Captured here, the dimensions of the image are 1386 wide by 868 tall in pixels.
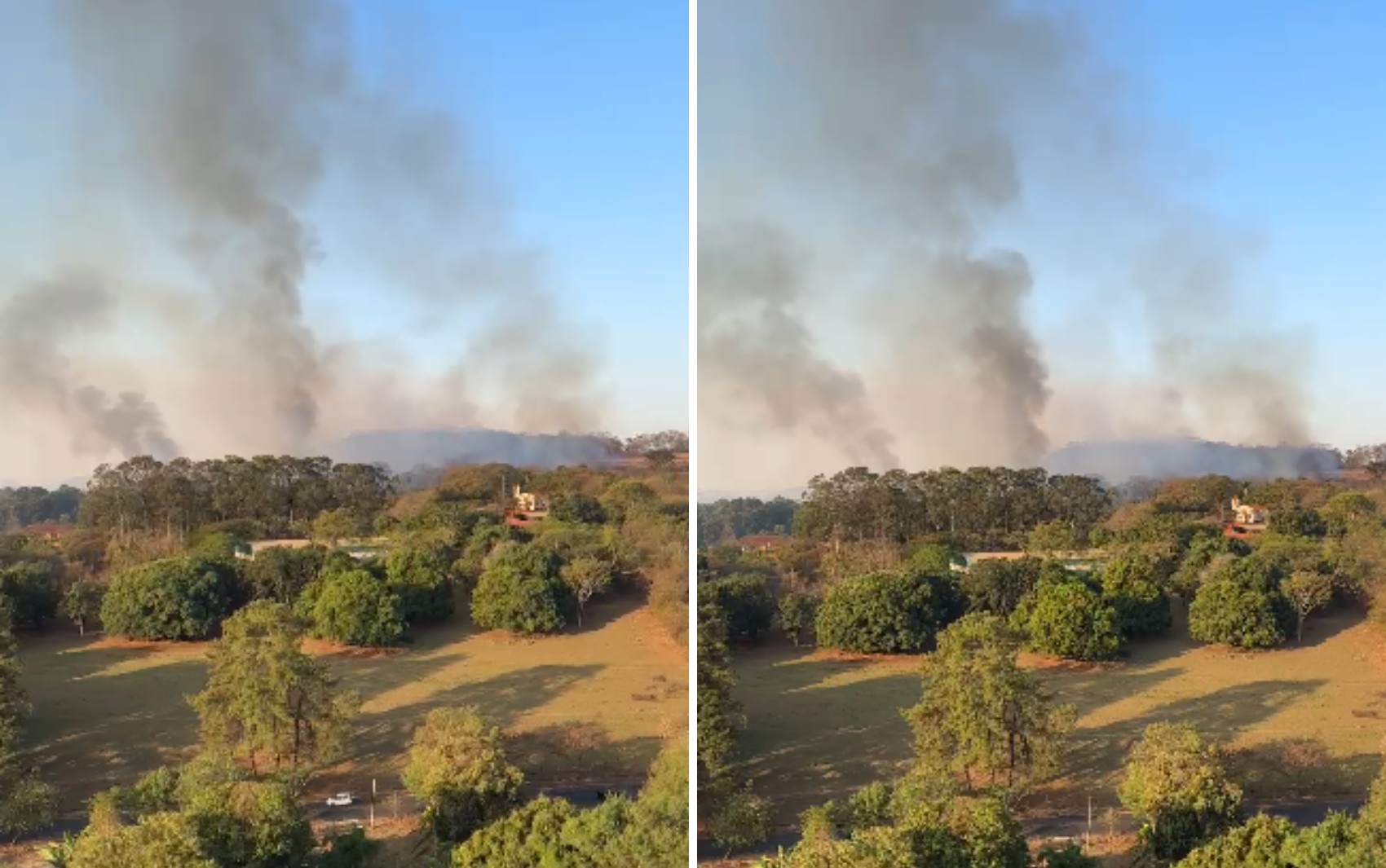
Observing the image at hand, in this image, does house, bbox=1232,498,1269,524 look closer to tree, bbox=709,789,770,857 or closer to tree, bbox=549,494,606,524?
tree, bbox=709,789,770,857

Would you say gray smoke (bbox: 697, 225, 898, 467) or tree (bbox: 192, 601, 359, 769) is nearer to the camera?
tree (bbox: 192, 601, 359, 769)

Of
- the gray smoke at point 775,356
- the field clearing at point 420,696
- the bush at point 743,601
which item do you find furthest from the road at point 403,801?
the gray smoke at point 775,356

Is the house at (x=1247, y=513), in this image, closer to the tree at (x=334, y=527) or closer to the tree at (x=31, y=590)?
the tree at (x=334, y=527)

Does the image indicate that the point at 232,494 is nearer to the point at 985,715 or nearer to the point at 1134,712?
the point at 985,715

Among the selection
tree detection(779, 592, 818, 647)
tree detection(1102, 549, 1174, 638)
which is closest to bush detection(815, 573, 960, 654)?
tree detection(779, 592, 818, 647)

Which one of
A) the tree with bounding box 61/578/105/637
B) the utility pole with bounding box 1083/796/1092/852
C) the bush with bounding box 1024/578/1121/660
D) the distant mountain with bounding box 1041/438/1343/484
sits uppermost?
the distant mountain with bounding box 1041/438/1343/484

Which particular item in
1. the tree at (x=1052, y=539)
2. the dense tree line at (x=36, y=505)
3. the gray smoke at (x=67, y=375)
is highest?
the gray smoke at (x=67, y=375)

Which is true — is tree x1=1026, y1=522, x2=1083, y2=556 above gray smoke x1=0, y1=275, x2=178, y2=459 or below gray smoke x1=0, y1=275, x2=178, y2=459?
below
